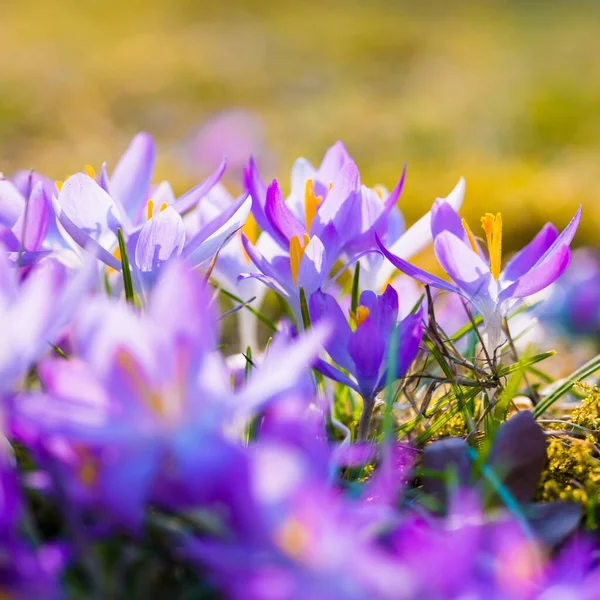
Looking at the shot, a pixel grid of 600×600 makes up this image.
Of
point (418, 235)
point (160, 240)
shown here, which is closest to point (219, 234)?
point (160, 240)

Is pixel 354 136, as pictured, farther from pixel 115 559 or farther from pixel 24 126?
pixel 115 559

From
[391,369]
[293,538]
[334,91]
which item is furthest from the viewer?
[334,91]

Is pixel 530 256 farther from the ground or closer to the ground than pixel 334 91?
closer to the ground

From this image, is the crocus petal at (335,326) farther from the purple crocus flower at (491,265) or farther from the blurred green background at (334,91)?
the blurred green background at (334,91)

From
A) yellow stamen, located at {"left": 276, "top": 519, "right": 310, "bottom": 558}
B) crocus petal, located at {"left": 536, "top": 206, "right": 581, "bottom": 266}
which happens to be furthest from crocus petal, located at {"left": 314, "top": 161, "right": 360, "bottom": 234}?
yellow stamen, located at {"left": 276, "top": 519, "right": 310, "bottom": 558}

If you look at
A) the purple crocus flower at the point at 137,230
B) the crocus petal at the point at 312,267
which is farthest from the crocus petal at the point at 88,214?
the crocus petal at the point at 312,267

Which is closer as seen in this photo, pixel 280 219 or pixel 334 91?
pixel 280 219

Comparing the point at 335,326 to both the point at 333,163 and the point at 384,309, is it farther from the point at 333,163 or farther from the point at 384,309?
the point at 333,163
